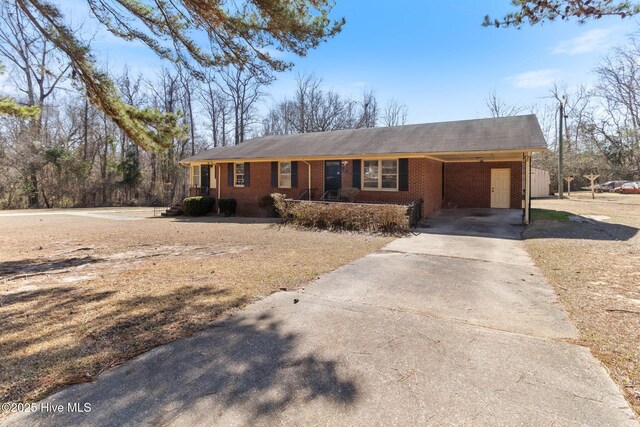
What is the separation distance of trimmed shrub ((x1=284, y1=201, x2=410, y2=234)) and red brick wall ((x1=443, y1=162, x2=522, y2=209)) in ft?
28.5

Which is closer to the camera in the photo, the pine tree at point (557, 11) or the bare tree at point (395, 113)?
the pine tree at point (557, 11)

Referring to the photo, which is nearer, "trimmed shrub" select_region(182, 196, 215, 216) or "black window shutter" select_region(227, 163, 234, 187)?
"trimmed shrub" select_region(182, 196, 215, 216)

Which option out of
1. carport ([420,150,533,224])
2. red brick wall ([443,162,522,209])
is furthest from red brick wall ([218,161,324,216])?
red brick wall ([443,162,522,209])

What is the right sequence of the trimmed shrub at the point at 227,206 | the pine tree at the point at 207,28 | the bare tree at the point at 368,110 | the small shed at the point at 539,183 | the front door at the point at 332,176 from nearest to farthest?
the pine tree at the point at 207,28 → the front door at the point at 332,176 → the trimmed shrub at the point at 227,206 → the small shed at the point at 539,183 → the bare tree at the point at 368,110

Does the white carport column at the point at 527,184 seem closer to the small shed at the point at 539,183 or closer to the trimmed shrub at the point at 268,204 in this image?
the trimmed shrub at the point at 268,204

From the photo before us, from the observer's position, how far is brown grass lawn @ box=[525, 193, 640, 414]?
3100 millimetres

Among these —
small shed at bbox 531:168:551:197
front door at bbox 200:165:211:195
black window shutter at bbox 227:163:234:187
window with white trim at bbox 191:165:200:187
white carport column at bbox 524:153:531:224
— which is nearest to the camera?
white carport column at bbox 524:153:531:224

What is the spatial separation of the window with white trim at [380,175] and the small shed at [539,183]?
18.4 meters

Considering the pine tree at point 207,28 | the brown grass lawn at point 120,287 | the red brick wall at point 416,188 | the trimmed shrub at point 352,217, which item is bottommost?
the brown grass lawn at point 120,287

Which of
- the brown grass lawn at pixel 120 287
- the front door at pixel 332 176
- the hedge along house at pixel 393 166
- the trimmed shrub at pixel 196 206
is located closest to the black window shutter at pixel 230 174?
Answer: the hedge along house at pixel 393 166

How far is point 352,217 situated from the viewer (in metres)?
11.2

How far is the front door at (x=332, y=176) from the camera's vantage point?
1500 cm

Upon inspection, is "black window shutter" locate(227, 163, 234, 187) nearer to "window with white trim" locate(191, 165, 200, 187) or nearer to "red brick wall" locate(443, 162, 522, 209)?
"window with white trim" locate(191, 165, 200, 187)

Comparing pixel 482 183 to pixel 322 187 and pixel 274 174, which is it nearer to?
pixel 322 187
